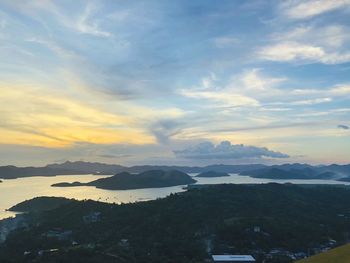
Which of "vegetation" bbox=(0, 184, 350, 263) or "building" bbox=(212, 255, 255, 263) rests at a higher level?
"vegetation" bbox=(0, 184, 350, 263)

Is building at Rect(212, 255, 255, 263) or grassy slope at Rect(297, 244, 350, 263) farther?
building at Rect(212, 255, 255, 263)

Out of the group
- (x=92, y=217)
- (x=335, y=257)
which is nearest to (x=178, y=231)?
(x=92, y=217)

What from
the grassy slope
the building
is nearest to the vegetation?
the building

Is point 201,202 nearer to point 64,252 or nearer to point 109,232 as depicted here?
point 109,232

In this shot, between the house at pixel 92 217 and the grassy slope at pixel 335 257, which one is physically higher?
the grassy slope at pixel 335 257

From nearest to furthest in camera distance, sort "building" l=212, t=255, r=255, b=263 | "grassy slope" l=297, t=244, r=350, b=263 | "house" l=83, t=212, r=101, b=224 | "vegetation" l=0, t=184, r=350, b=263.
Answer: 1. "grassy slope" l=297, t=244, r=350, b=263
2. "building" l=212, t=255, r=255, b=263
3. "vegetation" l=0, t=184, r=350, b=263
4. "house" l=83, t=212, r=101, b=224

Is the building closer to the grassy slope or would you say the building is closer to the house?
the house

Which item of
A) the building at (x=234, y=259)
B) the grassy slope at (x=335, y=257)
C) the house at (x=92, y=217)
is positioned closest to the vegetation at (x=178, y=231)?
the house at (x=92, y=217)

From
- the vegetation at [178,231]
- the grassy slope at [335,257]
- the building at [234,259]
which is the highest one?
the grassy slope at [335,257]

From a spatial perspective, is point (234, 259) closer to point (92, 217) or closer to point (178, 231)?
point (178, 231)

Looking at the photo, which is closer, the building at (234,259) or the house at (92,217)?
the building at (234,259)

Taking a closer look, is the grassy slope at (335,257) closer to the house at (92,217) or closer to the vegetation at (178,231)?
the vegetation at (178,231)

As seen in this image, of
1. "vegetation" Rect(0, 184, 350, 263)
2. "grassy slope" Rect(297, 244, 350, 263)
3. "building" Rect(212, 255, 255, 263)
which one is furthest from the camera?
"vegetation" Rect(0, 184, 350, 263)
